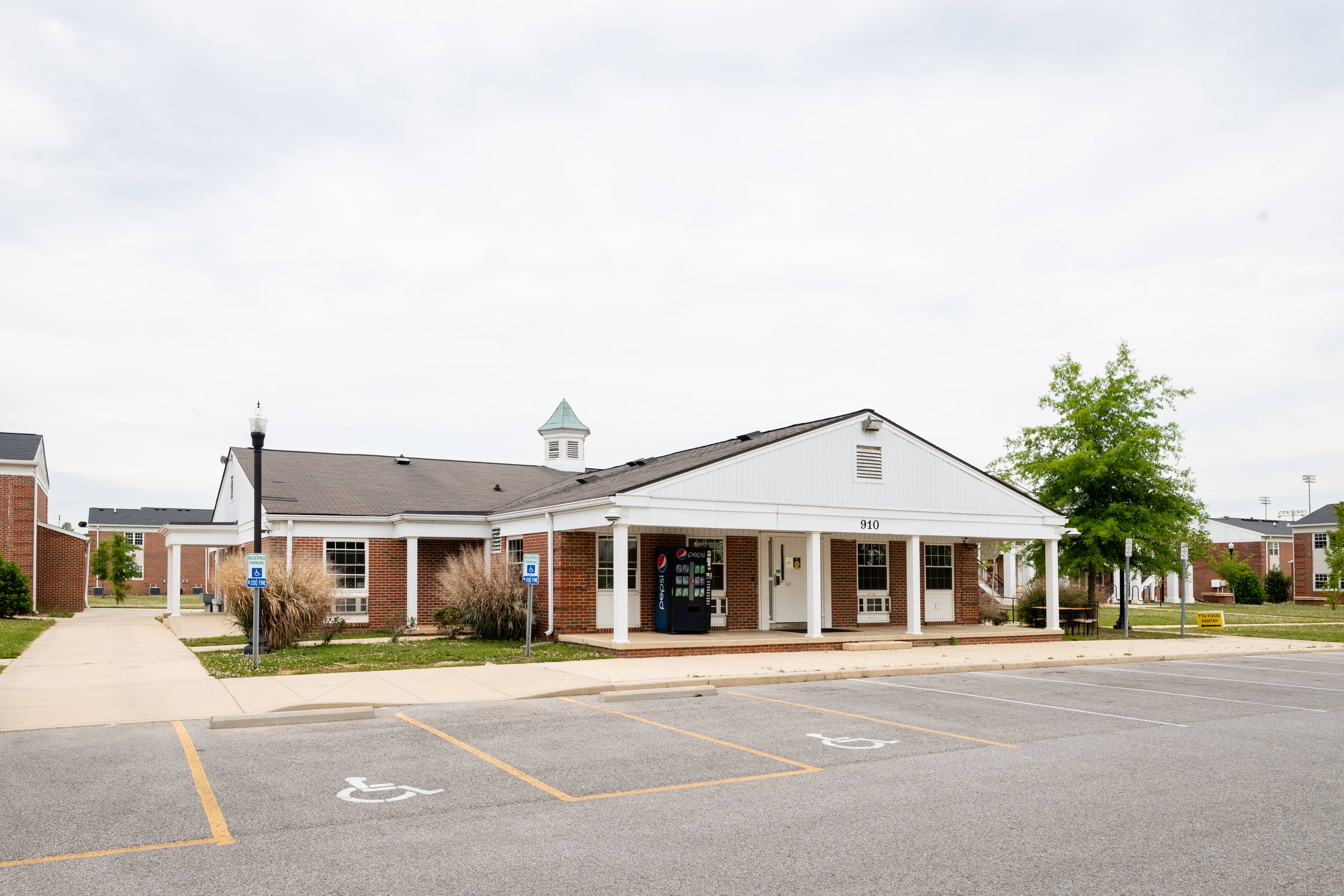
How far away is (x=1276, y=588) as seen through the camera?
65.6 m

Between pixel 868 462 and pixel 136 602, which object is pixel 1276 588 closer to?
pixel 868 462

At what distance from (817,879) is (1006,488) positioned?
68.6 ft

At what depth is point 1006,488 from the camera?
25.1 metres

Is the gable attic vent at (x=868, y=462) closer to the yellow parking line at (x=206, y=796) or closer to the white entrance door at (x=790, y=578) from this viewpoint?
the white entrance door at (x=790, y=578)

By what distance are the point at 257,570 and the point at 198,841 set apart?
1011 centimetres

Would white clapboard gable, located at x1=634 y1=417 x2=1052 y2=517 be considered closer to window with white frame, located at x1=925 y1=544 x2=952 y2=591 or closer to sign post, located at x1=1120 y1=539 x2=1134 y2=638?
sign post, located at x1=1120 y1=539 x2=1134 y2=638

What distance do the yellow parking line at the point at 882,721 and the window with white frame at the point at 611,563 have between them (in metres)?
8.08

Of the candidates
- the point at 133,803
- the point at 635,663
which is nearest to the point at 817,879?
the point at 133,803

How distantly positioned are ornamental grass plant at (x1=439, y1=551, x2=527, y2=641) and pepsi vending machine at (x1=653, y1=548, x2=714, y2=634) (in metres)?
3.10

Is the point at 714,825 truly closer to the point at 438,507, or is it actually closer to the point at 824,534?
the point at 824,534

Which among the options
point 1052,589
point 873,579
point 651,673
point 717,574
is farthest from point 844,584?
point 651,673

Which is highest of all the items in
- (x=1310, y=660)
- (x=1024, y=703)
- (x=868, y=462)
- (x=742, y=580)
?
(x=868, y=462)

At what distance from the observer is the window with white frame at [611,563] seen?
22.5 meters

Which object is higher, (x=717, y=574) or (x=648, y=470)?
(x=648, y=470)
